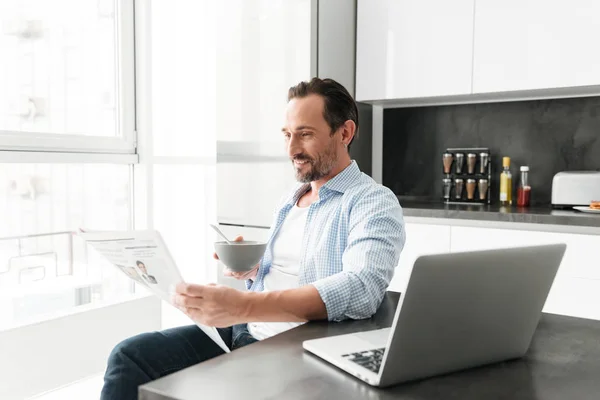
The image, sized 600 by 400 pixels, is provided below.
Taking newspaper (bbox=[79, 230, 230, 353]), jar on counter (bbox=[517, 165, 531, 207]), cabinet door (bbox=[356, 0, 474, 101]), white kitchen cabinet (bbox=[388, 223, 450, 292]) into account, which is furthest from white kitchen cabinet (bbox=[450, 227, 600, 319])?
newspaper (bbox=[79, 230, 230, 353])

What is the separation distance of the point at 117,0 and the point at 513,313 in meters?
3.07

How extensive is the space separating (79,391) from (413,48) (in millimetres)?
2423

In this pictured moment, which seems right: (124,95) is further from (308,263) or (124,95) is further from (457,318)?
(457,318)


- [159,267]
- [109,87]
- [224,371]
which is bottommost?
[224,371]

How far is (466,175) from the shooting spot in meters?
3.32

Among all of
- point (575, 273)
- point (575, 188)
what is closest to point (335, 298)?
point (575, 273)

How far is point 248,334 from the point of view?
61.2 inches

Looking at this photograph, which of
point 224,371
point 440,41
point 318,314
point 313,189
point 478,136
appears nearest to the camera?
point 224,371

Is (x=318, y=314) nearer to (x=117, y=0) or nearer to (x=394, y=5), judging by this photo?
(x=394, y=5)

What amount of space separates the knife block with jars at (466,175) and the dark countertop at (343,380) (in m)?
2.28

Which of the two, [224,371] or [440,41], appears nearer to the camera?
[224,371]

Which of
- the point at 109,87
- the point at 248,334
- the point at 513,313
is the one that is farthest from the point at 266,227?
the point at 513,313

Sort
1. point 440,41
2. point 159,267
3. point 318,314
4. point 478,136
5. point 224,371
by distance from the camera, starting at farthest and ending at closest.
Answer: point 478,136 < point 440,41 < point 318,314 < point 159,267 < point 224,371

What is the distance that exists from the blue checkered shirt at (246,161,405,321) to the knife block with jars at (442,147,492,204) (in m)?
1.72
